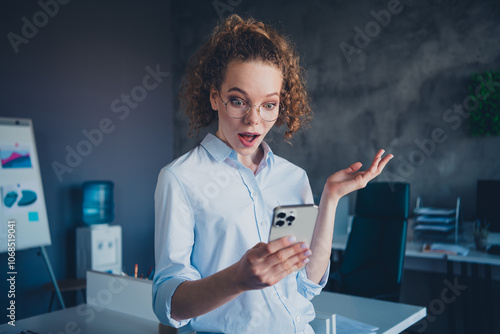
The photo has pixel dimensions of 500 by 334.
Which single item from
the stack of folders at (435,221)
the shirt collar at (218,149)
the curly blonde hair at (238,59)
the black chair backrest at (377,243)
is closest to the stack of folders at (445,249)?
the stack of folders at (435,221)

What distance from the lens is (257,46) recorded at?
1000 millimetres

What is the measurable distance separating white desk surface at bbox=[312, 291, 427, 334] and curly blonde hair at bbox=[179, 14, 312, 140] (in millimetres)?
799

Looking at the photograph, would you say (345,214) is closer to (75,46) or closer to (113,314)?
(113,314)

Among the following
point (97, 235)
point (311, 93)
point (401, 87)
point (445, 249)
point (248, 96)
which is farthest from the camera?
point (311, 93)

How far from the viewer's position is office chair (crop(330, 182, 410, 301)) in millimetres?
2434

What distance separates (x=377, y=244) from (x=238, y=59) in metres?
1.91

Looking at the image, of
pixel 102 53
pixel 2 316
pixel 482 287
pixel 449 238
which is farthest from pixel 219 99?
pixel 102 53

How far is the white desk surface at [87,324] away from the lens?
1498 mm

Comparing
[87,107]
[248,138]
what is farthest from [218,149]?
[87,107]

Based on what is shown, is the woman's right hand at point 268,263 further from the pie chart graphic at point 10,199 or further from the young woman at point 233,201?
the pie chart graphic at point 10,199

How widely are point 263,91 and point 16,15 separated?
137 inches

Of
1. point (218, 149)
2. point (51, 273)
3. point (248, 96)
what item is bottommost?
point (51, 273)

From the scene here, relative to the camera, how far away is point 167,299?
859 millimetres

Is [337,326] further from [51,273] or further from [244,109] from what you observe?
[51,273]
